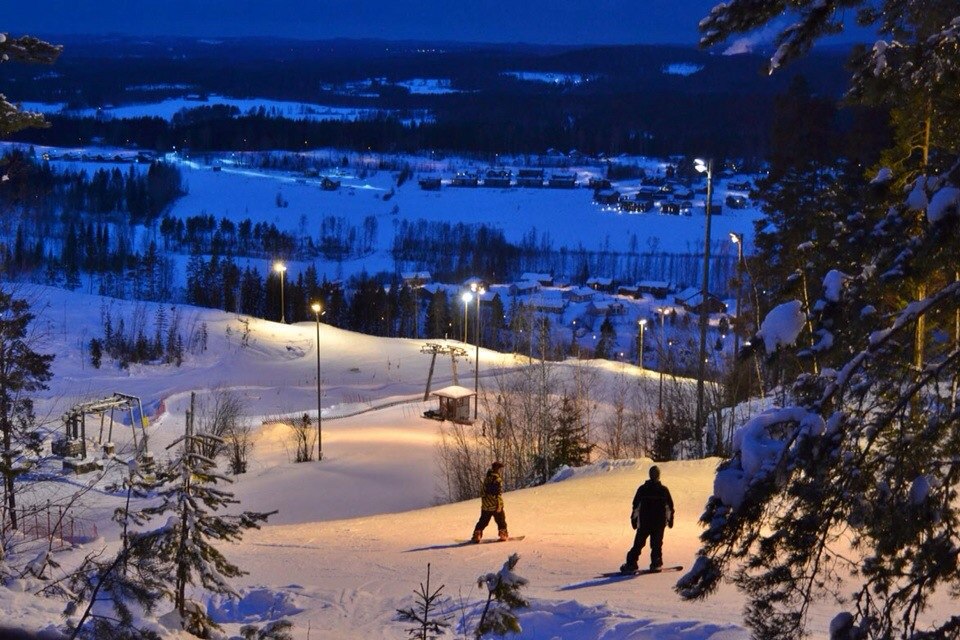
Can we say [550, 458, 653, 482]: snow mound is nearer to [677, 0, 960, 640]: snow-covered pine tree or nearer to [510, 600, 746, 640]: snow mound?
[510, 600, 746, 640]: snow mound

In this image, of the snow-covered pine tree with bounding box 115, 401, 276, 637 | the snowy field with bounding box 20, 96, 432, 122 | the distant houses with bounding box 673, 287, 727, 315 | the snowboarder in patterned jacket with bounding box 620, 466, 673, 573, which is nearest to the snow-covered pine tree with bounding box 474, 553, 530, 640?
the snow-covered pine tree with bounding box 115, 401, 276, 637

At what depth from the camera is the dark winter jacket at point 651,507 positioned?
9.98m

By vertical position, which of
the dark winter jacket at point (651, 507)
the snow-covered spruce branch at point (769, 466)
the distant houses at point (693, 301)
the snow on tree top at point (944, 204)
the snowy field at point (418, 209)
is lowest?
the distant houses at point (693, 301)

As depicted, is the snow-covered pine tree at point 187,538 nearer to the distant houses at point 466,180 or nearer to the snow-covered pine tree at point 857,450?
the snow-covered pine tree at point 857,450

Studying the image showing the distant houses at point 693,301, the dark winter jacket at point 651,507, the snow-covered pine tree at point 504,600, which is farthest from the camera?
the distant houses at point 693,301

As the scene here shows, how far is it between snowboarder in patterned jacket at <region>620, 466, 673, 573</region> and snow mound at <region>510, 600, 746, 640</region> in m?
1.92

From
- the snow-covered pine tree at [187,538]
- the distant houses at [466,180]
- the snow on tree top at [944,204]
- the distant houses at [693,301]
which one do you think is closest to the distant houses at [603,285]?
the distant houses at [693,301]

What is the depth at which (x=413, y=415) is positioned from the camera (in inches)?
1257

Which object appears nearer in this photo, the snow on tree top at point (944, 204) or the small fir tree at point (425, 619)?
the snow on tree top at point (944, 204)

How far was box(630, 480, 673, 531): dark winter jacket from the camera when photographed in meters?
9.98

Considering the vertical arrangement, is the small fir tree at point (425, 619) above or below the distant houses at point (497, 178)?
below

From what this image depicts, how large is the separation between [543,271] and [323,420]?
63.1m

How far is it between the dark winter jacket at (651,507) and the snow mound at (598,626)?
192 cm

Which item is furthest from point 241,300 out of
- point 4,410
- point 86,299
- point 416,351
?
point 4,410
